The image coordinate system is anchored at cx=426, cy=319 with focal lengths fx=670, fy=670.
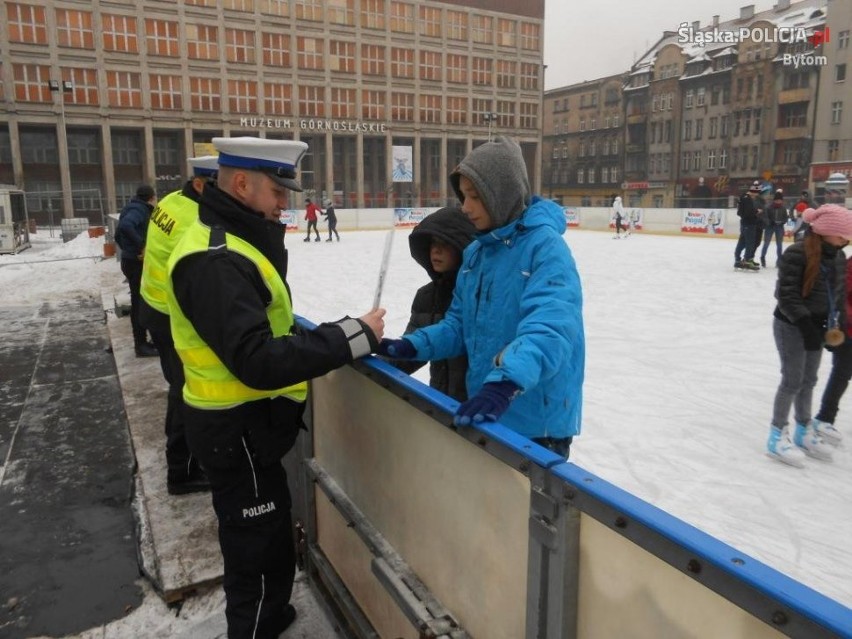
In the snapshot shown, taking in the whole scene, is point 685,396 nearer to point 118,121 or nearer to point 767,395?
point 767,395

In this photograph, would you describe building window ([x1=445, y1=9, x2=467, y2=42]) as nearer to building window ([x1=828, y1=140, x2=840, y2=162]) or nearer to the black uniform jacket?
building window ([x1=828, y1=140, x2=840, y2=162])

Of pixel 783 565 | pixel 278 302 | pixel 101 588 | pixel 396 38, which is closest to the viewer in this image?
pixel 278 302

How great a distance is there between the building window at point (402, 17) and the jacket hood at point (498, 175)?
62.6 meters

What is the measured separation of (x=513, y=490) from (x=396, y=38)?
2500 inches

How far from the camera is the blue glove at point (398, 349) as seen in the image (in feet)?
8.20

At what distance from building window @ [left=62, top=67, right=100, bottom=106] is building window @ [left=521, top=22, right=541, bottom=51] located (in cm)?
3911

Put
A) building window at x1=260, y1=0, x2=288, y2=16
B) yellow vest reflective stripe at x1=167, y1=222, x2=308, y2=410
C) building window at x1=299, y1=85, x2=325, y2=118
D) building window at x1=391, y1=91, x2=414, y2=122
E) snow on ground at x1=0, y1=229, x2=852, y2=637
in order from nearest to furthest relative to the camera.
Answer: yellow vest reflective stripe at x1=167, y1=222, x2=308, y2=410
snow on ground at x1=0, y1=229, x2=852, y2=637
building window at x1=260, y1=0, x2=288, y2=16
building window at x1=299, y1=85, x2=325, y2=118
building window at x1=391, y1=91, x2=414, y2=122

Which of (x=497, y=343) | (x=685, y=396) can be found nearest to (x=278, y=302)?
(x=497, y=343)

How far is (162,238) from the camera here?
3.49 metres

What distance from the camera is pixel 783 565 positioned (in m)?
3.37

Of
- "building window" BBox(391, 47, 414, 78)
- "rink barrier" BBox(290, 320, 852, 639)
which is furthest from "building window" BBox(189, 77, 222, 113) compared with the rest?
"rink barrier" BBox(290, 320, 852, 639)

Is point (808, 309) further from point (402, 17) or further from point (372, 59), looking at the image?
point (402, 17)

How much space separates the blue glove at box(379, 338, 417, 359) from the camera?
Answer: 8.20 ft

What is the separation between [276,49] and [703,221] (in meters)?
40.8
